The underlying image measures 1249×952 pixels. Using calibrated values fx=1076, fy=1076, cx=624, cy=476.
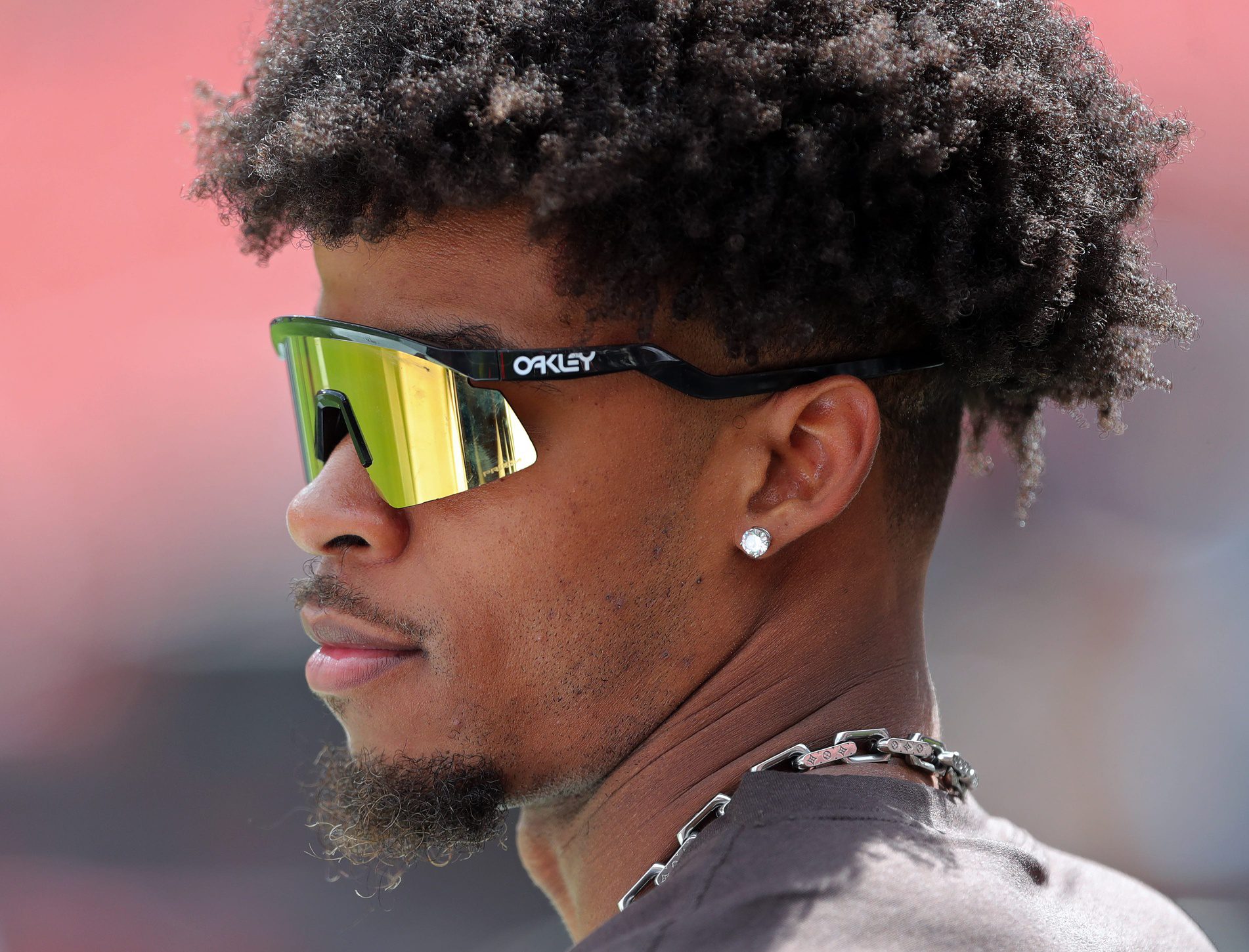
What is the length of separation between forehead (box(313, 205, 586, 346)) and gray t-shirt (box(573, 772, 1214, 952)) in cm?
84

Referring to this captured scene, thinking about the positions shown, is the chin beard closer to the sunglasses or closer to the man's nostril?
the man's nostril

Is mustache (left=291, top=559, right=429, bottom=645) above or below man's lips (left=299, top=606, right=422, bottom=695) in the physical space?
above

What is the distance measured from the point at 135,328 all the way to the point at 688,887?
17.6 ft

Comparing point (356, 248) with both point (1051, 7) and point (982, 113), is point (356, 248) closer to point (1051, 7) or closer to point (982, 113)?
point (982, 113)

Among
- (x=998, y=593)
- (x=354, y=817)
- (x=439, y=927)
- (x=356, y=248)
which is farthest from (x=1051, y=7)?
(x=439, y=927)

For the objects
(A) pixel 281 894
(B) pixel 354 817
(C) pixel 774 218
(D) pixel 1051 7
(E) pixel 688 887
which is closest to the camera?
(E) pixel 688 887

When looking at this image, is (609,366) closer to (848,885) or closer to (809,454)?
(809,454)

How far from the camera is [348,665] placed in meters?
2.05

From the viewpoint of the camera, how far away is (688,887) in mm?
1577

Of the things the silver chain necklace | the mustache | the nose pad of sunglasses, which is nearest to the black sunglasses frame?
the nose pad of sunglasses

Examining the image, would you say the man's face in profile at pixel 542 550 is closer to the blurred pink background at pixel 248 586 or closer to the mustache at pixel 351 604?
the mustache at pixel 351 604

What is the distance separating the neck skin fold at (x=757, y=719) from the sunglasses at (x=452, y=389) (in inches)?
16.0

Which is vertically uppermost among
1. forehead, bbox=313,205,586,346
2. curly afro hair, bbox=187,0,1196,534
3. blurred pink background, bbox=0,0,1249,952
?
curly afro hair, bbox=187,0,1196,534

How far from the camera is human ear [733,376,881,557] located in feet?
6.23
